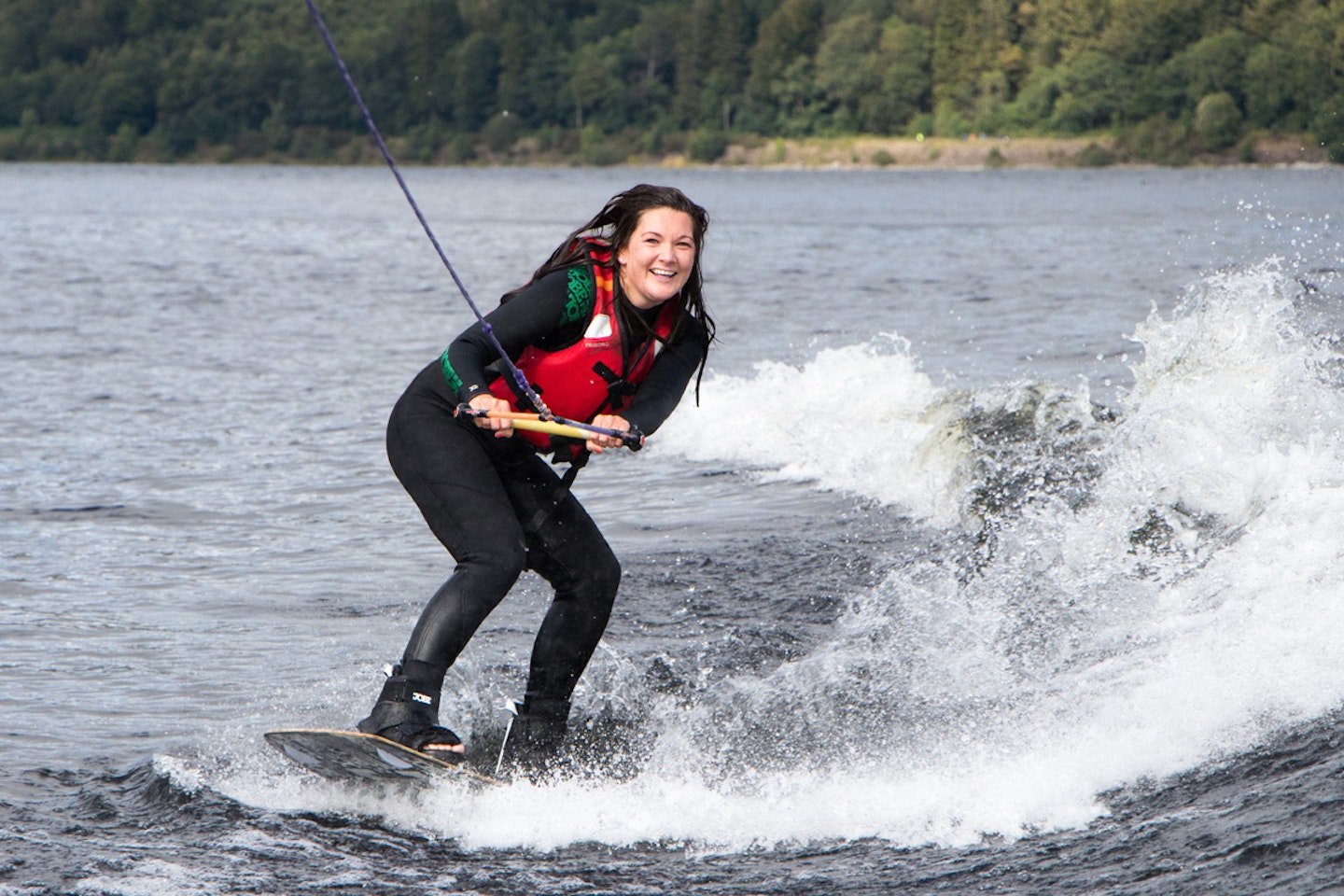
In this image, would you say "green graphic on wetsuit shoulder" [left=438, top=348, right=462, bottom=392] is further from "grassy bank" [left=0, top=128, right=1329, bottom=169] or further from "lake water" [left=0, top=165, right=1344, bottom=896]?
"grassy bank" [left=0, top=128, right=1329, bottom=169]

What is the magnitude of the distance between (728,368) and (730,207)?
4703 centimetres

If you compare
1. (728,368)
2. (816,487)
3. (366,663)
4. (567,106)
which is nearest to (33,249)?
(728,368)

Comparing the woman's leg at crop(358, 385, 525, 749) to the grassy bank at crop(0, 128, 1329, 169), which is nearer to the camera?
the woman's leg at crop(358, 385, 525, 749)

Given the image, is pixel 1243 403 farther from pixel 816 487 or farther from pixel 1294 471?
pixel 816 487

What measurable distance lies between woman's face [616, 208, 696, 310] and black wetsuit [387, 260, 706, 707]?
160 millimetres

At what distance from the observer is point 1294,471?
23.7 feet

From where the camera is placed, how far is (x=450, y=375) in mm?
4746

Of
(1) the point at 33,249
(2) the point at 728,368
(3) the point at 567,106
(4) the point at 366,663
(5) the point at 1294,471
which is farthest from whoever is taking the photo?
(3) the point at 567,106

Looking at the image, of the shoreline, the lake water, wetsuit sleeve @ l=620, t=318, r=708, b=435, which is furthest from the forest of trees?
wetsuit sleeve @ l=620, t=318, r=708, b=435

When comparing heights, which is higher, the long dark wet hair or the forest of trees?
the forest of trees

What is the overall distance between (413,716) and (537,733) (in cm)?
67

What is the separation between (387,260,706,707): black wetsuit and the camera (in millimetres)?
4652

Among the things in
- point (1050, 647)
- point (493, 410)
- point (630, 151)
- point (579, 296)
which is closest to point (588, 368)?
point (579, 296)

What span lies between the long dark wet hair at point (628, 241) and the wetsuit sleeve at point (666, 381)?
0.03 meters
